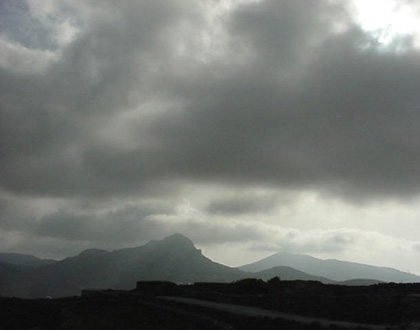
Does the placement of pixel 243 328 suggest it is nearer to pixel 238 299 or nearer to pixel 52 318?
pixel 238 299

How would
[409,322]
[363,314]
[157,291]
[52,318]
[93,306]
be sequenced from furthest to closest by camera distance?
[157,291], [93,306], [52,318], [363,314], [409,322]

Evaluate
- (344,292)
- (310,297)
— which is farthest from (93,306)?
(344,292)

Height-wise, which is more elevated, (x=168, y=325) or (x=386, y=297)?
(x=386, y=297)

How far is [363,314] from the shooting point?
102 ft

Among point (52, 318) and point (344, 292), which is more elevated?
point (344, 292)

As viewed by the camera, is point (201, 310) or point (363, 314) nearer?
point (363, 314)

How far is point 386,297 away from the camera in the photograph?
131 ft

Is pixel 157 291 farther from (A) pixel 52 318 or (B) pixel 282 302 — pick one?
(B) pixel 282 302

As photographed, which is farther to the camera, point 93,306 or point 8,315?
point 93,306

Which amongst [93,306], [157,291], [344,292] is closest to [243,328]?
[344,292]

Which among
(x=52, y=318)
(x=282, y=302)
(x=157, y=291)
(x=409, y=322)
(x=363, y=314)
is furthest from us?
(x=157, y=291)

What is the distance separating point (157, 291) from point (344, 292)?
1055 inches

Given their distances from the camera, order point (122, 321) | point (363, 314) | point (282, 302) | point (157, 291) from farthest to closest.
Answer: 1. point (157, 291)
2. point (282, 302)
3. point (122, 321)
4. point (363, 314)

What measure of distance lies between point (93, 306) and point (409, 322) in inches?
1428
